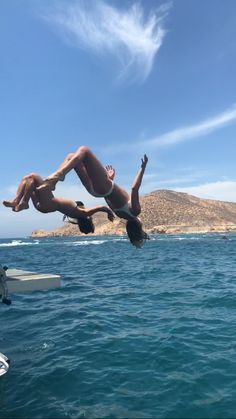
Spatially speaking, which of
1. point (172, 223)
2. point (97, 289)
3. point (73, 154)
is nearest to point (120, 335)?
point (73, 154)

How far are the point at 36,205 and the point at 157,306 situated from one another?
826 centimetres

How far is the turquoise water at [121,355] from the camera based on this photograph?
693 centimetres

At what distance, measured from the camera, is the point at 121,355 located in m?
9.45

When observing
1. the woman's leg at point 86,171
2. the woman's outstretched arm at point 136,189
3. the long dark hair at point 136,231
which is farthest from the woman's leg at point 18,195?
the long dark hair at point 136,231

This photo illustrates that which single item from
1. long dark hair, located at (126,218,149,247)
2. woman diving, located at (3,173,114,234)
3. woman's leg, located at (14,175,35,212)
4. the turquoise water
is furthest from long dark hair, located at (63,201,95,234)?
the turquoise water

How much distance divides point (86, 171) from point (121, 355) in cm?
444

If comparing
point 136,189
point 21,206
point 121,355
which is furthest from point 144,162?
point 121,355

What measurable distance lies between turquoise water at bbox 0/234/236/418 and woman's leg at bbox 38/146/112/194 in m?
3.53

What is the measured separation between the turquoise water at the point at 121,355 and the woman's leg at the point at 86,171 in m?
3.53

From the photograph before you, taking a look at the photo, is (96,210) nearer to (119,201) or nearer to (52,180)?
(119,201)

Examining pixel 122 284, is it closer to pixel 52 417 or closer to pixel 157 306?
pixel 157 306

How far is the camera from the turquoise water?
6934mm

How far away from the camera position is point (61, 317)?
44.0ft

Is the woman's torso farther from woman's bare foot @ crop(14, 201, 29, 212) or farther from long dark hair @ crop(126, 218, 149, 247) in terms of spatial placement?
woman's bare foot @ crop(14, 201, 29, 212)
